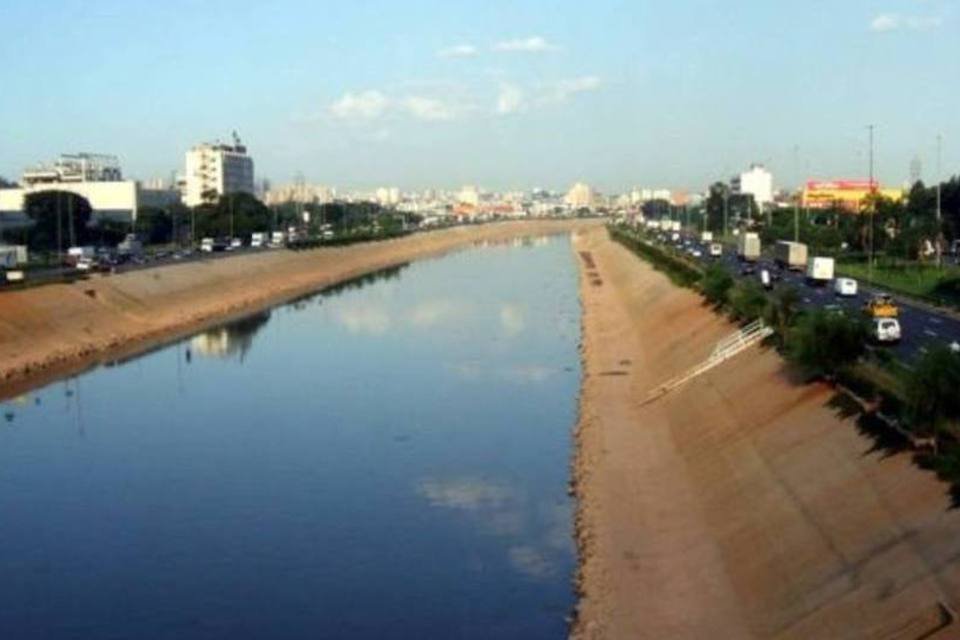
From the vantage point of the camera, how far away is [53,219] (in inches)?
3071

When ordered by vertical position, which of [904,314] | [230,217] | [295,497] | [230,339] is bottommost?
[295,497]

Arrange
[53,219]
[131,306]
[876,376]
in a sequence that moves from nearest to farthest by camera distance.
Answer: [876,376] < [131,306] < [53,219]

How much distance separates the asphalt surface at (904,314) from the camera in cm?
2547

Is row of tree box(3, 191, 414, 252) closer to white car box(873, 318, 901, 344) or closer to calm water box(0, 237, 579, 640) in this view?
calm water box(0, 237, 579, 640)

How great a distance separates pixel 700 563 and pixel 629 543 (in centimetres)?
142

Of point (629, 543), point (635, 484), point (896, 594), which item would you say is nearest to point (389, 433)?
point (635, 484)

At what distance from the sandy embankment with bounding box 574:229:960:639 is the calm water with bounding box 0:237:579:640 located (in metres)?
0.82

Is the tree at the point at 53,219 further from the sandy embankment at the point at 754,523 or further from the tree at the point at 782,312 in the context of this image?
the sandy embankment at the point at 754,523

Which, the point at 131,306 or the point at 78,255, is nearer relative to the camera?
the point at 131,306

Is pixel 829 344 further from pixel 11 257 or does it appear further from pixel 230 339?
pixel 11 257

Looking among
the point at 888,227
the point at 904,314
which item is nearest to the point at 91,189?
the point at 888,227

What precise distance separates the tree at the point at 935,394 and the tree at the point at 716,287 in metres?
22.2

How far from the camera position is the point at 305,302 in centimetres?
6556

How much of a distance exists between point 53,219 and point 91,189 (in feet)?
141
